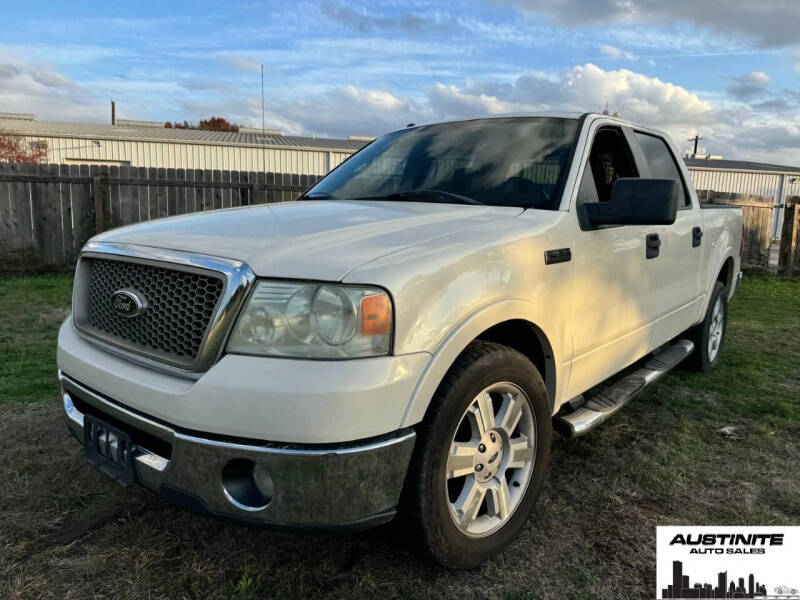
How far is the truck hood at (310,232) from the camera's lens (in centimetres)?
189

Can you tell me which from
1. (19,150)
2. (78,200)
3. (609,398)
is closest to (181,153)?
(19,150)

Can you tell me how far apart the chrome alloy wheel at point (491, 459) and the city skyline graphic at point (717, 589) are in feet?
2.12

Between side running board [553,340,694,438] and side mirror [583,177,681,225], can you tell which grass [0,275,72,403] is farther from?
side mirror [583,177,681,225]

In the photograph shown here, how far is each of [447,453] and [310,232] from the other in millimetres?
912

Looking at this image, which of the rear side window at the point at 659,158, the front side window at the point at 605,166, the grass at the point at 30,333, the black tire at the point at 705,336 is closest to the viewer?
the front side window at the point at 605,166

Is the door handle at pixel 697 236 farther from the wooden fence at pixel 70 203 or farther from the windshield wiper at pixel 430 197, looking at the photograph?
the wooden fence at pixel 70 203

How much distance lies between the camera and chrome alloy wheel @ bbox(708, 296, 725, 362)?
4.88 meters

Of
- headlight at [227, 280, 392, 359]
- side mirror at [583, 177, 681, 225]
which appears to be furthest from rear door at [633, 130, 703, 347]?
headlight at [227, 280, 392, 359]

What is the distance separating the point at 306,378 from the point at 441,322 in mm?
487

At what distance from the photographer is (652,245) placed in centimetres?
332

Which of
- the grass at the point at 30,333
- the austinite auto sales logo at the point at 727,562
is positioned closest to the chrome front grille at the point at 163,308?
the austinite auto sales logo at the point at 727,562

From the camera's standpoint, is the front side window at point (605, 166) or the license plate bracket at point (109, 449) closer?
the license plate bracket at point (109, 449)

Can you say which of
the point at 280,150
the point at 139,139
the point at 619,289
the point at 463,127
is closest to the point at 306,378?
the point at 619,289

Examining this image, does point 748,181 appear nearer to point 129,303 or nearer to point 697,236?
point 697,236
